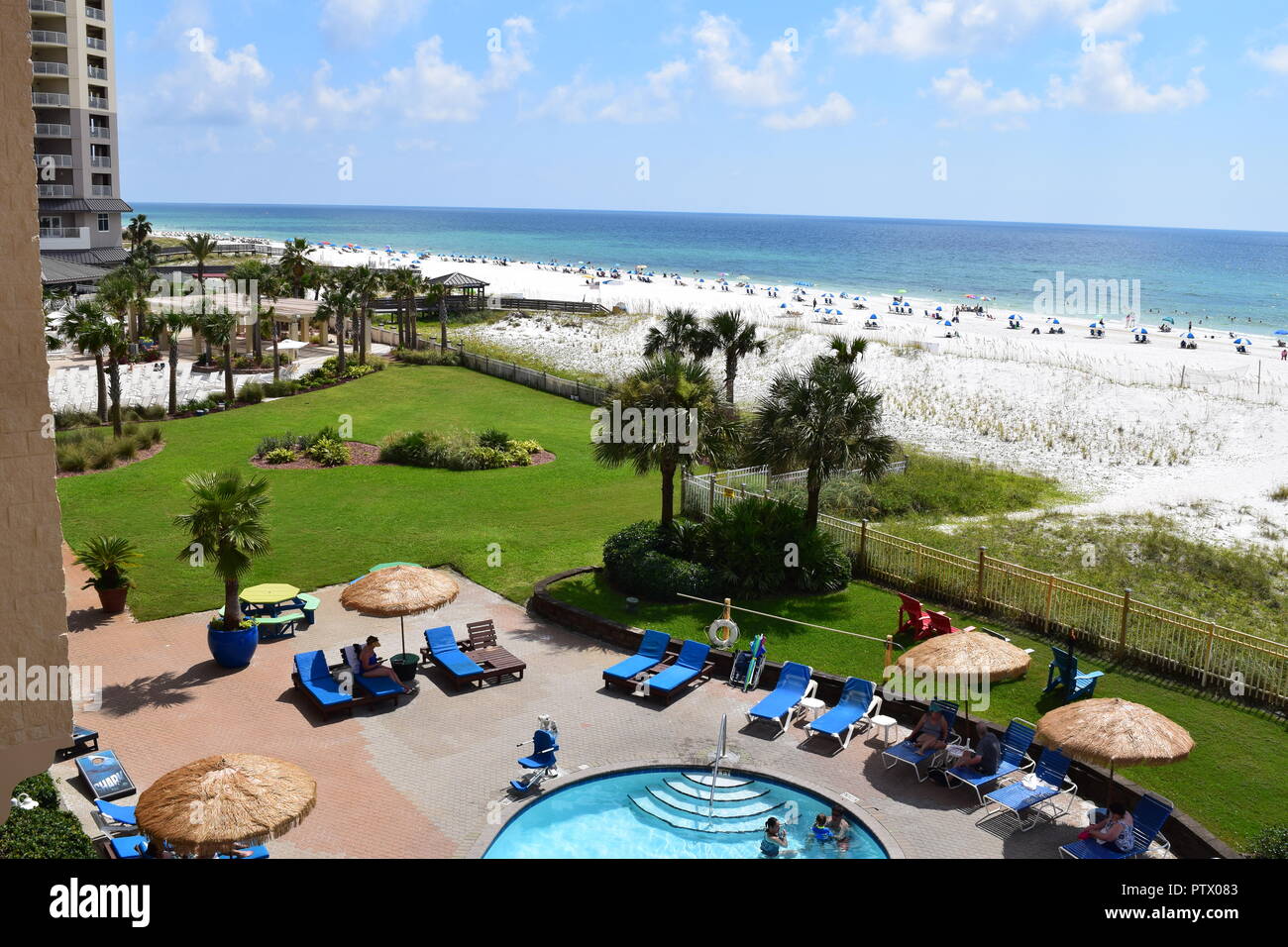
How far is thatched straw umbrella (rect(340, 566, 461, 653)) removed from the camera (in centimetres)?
1742

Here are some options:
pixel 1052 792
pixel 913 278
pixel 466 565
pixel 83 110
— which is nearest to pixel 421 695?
pixel 466 565

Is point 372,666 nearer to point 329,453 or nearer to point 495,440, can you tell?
point 329,453

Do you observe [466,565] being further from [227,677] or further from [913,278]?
[913,278]

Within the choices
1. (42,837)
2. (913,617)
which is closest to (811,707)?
(913,617)

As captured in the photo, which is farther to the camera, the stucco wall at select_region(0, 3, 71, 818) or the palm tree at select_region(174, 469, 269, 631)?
the palm tree at select_region(174, 469, 269, 631)

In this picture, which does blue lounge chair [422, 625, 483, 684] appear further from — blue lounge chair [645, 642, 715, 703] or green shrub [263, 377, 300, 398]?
green shrub [263, 377, 300, 398]

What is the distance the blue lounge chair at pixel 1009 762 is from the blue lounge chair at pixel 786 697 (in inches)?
111

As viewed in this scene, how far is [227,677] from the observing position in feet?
58.2

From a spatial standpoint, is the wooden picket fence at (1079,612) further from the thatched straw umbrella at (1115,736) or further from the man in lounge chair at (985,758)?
the man in lounge chair at (985,758)

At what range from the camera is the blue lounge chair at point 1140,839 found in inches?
485

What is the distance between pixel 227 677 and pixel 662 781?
8.25 meters

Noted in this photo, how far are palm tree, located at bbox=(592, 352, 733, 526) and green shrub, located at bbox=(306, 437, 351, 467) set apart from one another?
13.9 meters

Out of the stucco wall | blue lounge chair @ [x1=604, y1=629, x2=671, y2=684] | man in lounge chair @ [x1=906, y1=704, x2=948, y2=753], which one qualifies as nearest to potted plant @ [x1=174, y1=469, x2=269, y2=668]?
blue lounge chair @ [x1=604, y1=629, x2=671, y2=684]
